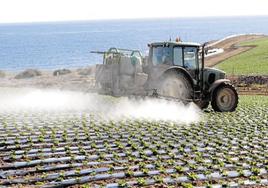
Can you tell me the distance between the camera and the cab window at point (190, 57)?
18.2 meters

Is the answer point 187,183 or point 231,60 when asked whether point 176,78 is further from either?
point 231,60

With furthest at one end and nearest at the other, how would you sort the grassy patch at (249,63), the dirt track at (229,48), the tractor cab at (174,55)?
the dirt track at (229,48) → the grassy patch at (249,63) → the tractor cab at (174,55)

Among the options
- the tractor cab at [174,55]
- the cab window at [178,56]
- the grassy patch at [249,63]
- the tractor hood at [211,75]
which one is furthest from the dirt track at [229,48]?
the cab window at [178,56]

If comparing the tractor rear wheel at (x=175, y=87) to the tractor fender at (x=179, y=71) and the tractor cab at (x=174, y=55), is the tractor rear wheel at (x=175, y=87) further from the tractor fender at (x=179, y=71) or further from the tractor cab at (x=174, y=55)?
the tractor cab at (x=174, y=55)

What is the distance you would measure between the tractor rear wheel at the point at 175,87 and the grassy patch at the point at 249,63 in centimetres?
2857

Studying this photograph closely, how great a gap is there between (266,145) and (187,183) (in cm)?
455

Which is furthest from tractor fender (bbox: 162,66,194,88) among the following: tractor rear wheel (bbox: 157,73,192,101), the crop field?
the crop field

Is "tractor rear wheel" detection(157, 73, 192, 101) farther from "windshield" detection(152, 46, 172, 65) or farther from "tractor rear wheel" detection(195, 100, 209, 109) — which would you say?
"tractor rear wheel" detection(195, 100, 209, 109)

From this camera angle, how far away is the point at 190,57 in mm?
18375

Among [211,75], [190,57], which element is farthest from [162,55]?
[211,75]

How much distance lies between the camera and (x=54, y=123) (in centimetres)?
1472

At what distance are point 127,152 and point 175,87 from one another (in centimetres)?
703

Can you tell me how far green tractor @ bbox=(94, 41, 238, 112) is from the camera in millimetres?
17625

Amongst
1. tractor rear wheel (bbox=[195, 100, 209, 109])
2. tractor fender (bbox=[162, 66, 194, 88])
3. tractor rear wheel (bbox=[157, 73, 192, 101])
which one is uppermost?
tractor fender (bbox=[162, 66, 194, 88])
